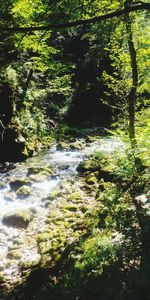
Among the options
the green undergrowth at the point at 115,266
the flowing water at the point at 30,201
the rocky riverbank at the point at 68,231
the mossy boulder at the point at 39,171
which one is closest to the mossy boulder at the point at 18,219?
the rocky riverbank at the point at 68,231

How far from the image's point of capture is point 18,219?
33.0ft

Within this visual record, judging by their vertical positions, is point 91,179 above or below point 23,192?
above

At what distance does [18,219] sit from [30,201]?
5.91 ft

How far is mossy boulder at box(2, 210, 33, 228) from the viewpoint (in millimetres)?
9930

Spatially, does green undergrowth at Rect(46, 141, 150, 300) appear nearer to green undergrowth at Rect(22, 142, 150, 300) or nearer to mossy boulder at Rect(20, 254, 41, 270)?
green undergrowth at Rect(22, 142, 150, 300)

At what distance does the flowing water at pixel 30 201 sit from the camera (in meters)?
8.22

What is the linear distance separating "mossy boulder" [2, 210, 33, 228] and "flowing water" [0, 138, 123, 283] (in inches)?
5.5

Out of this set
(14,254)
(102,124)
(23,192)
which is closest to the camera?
(14,254)

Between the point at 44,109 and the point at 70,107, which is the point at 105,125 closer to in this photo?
the point at 70,107

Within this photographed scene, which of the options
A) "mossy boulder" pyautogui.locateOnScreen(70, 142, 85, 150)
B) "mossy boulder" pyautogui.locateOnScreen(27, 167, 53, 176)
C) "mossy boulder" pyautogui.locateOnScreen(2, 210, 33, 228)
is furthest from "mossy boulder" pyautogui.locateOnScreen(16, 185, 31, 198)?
"mossy boulder" pyautogui.locateOnScreen(70, 142, 85, 150)

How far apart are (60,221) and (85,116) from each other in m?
19.5

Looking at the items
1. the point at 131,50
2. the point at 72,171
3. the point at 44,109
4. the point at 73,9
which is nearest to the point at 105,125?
the point at 44,109

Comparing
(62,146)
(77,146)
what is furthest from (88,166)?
(62,146)

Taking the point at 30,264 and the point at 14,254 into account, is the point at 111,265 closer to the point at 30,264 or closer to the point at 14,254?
the point at 30,264
